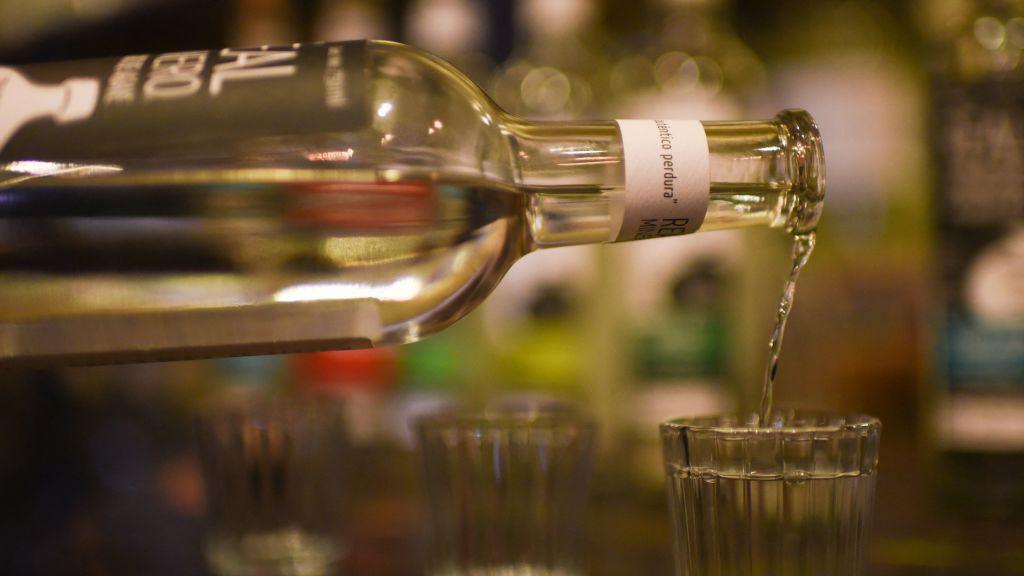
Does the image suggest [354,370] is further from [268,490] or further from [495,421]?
[495,421]

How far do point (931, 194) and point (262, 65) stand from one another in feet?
1.72

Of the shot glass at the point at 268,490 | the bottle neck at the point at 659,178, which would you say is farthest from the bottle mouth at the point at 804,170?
the shot glass at the point at 268,490

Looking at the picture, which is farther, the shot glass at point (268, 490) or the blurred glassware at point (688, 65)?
the blurred glassware at point (688, 65)

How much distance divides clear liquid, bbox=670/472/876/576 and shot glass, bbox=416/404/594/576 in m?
0.12

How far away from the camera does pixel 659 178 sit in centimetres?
45

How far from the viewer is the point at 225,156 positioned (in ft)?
1.45

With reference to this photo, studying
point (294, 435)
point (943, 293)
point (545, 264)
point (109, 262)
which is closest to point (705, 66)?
point (545, 264)

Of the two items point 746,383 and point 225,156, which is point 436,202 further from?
point 746,383

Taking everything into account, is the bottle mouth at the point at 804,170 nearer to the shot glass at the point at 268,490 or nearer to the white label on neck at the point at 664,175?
the white label on neck at the point at 664,175

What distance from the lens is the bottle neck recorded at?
0.45 metres

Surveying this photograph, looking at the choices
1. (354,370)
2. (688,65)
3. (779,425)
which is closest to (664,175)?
(779,425)

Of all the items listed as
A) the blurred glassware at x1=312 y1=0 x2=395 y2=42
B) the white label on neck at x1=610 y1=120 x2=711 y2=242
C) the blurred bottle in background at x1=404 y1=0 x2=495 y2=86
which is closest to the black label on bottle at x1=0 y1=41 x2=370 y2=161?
the white label on neck at x1=610 y1=120 x2=711 y2=242

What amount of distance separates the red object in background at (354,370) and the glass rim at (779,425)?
70 centimetres

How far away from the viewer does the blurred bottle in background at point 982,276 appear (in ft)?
2.40
